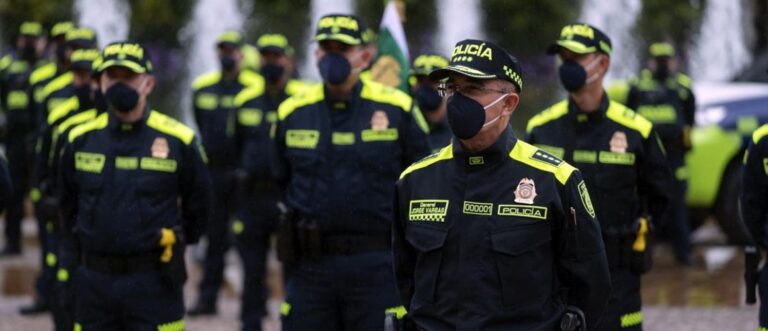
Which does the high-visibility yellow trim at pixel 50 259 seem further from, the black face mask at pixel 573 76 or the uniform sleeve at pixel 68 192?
the black face mask at pixel 573 76

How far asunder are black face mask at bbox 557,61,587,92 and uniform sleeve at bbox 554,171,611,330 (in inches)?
86.7

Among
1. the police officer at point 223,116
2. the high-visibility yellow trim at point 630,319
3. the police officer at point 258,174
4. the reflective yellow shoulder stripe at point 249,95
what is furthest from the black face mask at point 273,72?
the high-visibility yellow trim at point 630,319

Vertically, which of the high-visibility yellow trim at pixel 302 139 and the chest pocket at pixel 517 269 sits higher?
the high-visibility yellow trim at pixel 302 139

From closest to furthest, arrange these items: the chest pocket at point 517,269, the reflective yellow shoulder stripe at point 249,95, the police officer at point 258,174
→ the chest pocket at point 517,269, the police officer at point 258,174, the reflective yellow shoulder stripe at point 249,95

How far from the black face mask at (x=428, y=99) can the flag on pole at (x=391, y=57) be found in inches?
12.1

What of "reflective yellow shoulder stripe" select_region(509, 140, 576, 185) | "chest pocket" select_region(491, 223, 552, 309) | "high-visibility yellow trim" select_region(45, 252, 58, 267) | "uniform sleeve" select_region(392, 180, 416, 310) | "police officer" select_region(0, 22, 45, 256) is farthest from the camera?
"police officer" select_region(0, 22, 45, 256)

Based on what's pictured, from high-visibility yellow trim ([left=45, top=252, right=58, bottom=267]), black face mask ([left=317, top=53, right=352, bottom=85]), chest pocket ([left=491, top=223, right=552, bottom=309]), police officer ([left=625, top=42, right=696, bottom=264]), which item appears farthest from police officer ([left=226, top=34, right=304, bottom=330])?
chest pocket ([left=491, top=223, right=552, bottom=309])

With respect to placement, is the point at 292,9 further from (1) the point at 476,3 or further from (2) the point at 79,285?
(2) the point at 79,285

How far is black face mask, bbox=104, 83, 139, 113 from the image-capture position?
7.04m

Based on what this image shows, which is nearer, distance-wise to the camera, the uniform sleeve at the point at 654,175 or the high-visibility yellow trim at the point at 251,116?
the uniform sleeve at the point at 654,175

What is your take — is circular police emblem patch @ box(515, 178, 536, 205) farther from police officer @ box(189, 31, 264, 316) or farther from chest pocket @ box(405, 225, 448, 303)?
police officer @ box(189, 31, 264, 316)

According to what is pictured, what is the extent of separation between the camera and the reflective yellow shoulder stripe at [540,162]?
4.95 m

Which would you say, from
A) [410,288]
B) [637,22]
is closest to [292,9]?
[637,22]

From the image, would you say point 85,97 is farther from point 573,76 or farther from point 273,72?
point 573,76
